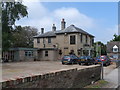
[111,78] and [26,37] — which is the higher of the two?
[26,37]

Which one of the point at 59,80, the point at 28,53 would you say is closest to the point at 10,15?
the point at 28,53

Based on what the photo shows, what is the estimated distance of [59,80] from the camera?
5.53 metres

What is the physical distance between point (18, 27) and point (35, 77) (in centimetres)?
2375

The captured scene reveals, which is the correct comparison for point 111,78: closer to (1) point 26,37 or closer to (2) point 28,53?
(2) point 28,53

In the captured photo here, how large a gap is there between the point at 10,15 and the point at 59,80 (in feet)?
70.0

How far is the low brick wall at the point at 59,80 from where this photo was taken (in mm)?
3736

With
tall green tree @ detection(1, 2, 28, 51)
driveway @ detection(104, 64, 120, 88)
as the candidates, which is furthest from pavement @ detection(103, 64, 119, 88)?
tall green tree @ detection(1, 2, 28, 51)

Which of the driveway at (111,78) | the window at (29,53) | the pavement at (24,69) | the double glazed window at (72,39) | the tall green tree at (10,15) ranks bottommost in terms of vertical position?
the driveway at (111,78)

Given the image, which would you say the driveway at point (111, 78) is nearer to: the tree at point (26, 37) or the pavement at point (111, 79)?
the pavement at point (111, 79)

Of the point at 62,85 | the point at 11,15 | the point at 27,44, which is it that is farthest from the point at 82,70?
the point at 27,44

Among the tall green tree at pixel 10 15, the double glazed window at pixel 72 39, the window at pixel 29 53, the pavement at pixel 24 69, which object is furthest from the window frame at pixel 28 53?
the pavement at pixel 24 69

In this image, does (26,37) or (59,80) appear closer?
(59,80)

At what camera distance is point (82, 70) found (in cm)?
775

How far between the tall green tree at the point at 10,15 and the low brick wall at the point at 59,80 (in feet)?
57.6
